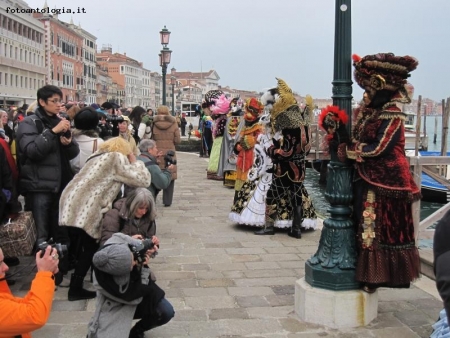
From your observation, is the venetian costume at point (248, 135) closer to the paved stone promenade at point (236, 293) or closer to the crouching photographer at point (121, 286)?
the paved stone promenade at point (236, 293)

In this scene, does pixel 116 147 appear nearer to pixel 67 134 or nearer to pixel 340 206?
pixel 67 134

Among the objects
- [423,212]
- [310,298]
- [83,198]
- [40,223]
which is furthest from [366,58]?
[423,212]

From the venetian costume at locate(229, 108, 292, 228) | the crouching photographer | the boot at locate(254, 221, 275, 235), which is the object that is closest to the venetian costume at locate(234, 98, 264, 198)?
the venetian costume at locate(229, 108, 292, 228)

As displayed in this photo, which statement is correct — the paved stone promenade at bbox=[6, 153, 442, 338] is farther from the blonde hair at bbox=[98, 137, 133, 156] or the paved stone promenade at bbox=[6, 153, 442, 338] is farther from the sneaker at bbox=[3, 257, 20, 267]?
the blonde hair at bbox=[98, 137, 133, 156]

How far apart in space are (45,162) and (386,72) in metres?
3.24

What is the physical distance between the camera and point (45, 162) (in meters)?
5.27

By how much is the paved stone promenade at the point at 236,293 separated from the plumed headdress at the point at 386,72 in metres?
1.85

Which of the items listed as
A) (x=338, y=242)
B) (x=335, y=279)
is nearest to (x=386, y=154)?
(x=338, y=242)

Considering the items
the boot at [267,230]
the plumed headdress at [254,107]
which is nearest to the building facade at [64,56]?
the plumed headdress at [254,107]

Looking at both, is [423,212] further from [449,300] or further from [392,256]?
[449,300]

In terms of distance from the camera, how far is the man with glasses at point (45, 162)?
514cm

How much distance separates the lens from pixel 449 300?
1.52 m

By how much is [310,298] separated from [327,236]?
20.3 inches

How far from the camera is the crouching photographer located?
359cm
